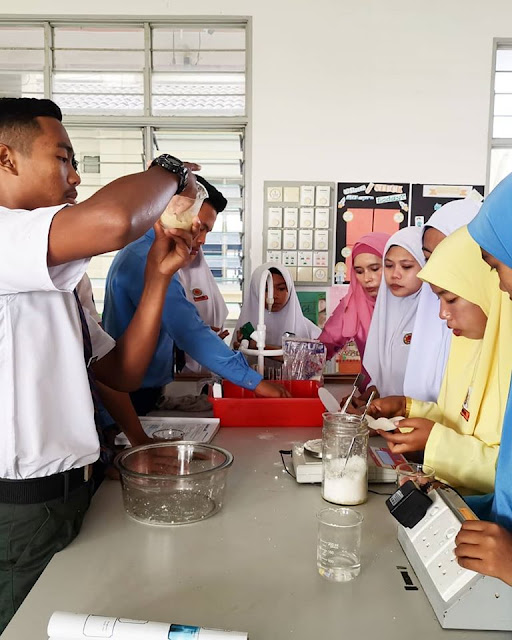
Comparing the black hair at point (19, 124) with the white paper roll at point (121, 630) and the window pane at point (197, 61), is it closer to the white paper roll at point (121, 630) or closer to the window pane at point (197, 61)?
the white paper roll at point (121, 630)

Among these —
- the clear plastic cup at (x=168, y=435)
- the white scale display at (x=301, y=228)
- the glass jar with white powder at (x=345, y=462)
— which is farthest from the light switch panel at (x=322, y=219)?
the glass jar with white powder at (x=345, y=462)

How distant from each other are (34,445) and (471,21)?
3.83 meters

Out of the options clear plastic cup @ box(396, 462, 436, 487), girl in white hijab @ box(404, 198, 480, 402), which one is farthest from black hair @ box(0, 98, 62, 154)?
girl in white hijab @ box(404, 198, 480, 402)

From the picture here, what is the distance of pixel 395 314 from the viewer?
244 cm

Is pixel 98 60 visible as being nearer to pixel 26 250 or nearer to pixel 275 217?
pixel 275 217

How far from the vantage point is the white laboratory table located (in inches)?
32.2

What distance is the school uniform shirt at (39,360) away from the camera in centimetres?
85

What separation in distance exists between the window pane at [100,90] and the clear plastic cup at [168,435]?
113 inches

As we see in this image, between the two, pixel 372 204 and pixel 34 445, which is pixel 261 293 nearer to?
pixel 34 445

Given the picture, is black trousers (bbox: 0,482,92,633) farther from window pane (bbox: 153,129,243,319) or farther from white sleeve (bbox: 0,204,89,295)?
window pane (bbox: 153,129,243,319)

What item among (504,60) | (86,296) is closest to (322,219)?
(504,60)

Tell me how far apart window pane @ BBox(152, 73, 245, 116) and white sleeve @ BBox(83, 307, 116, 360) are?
285 centimetres

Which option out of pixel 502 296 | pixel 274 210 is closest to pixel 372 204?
pixel 274 210

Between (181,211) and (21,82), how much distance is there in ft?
10.8
